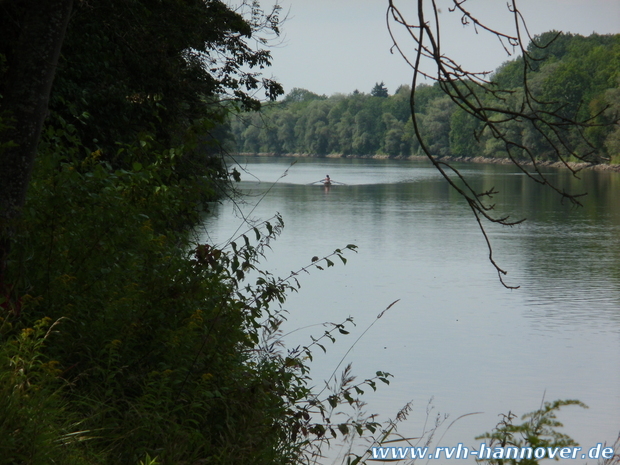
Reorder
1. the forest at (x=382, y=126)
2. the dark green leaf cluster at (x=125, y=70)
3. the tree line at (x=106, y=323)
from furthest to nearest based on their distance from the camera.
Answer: the forest at (x=382, y=126) < the dark green leaf cluster at (x=125, y=70) < the tree line at (x=106, y=323)

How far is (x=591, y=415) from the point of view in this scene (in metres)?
10.3

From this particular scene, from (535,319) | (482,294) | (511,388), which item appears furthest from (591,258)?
(511,388)

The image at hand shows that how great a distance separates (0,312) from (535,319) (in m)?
13.7

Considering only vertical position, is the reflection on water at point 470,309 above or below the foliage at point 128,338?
below

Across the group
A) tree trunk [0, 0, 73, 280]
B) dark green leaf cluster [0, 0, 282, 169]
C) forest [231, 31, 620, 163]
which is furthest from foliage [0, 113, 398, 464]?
forest [231, 31, 620, 163]

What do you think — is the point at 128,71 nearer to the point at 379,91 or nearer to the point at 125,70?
the point at 125,70

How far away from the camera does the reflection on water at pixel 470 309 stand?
10977 mm

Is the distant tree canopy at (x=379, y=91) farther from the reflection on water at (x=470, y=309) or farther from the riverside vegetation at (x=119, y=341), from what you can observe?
the riverside vegetation at (x=119, y=341)

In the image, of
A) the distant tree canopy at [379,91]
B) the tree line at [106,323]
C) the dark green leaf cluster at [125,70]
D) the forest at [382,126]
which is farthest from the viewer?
the distant tree canopy at [379,91]

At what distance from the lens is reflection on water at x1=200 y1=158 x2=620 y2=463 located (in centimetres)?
1098

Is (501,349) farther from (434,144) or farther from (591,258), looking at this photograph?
(434,144)

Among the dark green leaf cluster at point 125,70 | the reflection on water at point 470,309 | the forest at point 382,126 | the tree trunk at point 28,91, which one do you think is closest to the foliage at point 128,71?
the dark green leaf cluster at point 125,70

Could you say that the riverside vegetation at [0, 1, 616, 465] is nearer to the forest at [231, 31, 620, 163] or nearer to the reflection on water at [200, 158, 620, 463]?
the reflection on water at [200, 158, 620, 463]

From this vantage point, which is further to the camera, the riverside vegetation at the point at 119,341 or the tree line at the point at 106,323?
the tree line at the point at 106,323
